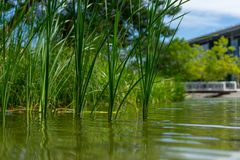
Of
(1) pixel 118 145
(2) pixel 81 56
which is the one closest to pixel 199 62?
(2) pixel 81 56

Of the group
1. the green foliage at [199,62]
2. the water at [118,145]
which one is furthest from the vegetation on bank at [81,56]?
the green foliage at [199,62]

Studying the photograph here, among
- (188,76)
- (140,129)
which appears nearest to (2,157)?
(140,129)

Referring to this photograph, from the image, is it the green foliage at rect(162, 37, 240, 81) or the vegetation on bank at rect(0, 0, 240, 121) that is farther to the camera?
the green foliage at rect(162, 37, 240, 81)

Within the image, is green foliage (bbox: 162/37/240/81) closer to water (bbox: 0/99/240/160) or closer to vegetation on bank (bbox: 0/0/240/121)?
vegetation on bank (bbox: 0/0/240/121)

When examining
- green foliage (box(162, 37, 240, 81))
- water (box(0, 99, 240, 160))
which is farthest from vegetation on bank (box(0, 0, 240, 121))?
green foliage (box(162, 37, 240, 81))

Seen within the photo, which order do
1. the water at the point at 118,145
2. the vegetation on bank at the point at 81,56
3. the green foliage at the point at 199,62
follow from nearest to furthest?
the water at the point at 118,145 → the vegetation on bank at the point at 81,56 → the green foliage at the point at 199,62

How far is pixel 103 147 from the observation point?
5.74ft

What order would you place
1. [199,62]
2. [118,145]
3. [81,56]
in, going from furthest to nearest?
[199,62] < [81,56] < [118,145]

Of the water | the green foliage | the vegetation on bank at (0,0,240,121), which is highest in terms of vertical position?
the green foliage

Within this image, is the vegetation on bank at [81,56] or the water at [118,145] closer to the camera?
the water at [118,145]

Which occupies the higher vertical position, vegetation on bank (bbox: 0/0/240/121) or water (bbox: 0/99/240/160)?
vegetation on bank (bbox: 0/0/240/121)

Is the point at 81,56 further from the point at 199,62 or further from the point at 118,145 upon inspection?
the point at 199,62

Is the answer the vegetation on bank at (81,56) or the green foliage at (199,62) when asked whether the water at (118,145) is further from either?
the green foliage at (199,62)

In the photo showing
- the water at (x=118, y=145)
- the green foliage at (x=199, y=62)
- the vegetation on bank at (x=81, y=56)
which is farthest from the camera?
the green foliage at (x=199, y=62)
